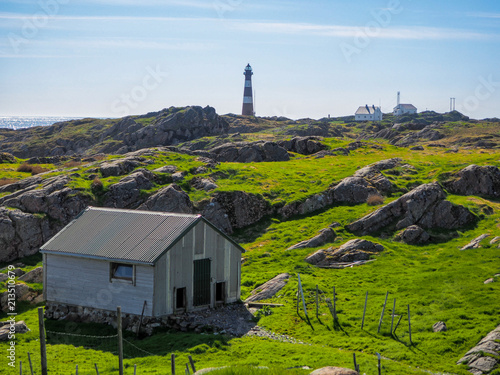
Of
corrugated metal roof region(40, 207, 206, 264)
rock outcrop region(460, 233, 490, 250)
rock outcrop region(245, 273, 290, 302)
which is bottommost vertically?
rock outcrop region(245, 273, 290, 302)

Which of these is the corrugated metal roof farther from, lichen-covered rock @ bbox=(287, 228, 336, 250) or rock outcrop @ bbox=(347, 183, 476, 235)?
rock outcrop @ bbox=(347, 183, 476, 235)

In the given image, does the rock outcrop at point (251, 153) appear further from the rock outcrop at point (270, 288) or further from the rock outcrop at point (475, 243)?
the rock outcrop at point (270, 288)

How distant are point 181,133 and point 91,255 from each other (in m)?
108

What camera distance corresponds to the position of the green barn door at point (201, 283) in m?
35.7

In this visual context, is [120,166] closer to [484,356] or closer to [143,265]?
[143,265]

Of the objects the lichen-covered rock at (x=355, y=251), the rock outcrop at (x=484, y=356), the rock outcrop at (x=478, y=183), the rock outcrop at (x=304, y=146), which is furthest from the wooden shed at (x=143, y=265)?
the rock outcrop at (x=304, y=146)

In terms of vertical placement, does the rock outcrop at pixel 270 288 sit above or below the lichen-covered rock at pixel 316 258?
→ below

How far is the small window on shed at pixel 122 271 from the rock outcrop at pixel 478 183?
4181 centimetres

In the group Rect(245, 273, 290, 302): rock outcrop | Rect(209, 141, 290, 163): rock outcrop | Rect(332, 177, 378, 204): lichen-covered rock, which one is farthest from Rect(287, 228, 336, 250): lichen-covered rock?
Rect(209, 141, 290, 163): rock outcrop

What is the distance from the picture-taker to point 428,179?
6544cm

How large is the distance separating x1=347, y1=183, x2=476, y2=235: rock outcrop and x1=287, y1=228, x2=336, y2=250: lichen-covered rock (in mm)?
2772

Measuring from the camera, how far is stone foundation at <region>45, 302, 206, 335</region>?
32.9 meters

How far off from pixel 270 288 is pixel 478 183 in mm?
33634

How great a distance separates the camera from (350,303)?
35.9 metres
